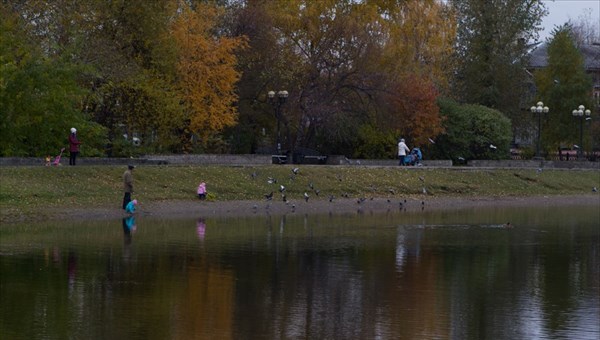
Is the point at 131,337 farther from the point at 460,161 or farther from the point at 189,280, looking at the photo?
the point at 460,161

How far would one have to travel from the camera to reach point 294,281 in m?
24.8

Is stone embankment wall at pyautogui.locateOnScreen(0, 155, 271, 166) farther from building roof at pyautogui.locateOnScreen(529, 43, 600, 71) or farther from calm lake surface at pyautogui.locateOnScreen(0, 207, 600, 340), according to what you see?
building roof at pyautogui.locateOnScreen(529, 43, 600, 71)

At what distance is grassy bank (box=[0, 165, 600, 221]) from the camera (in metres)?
38.9

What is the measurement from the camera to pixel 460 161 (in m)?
67.1

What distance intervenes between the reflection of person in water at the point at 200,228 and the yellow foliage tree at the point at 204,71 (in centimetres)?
1589

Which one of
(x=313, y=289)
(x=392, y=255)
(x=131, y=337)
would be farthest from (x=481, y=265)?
(x=131, y=337)

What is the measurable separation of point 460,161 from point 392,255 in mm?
37682

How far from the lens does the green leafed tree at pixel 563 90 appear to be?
80.1 metres

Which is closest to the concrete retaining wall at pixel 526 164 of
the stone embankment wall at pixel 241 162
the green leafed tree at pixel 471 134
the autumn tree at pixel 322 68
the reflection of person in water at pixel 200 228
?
the stone embankment wall at pixel 241 162

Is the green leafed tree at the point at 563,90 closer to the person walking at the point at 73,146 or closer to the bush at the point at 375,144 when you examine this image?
the bush at the point at 375,144

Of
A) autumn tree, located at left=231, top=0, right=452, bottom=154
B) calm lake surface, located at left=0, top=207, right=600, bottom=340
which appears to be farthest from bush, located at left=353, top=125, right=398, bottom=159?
calm lake surface, located at left=0, top=207, right=600, bottom=340

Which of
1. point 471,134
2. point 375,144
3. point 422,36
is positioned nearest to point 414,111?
point 375,144

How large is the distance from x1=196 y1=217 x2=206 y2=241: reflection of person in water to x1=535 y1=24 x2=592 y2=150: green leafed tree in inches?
1843

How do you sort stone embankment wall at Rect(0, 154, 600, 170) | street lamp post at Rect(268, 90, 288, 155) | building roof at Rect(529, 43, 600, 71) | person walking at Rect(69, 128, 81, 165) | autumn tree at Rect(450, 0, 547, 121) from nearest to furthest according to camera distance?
person walking at Rect(69, 128, 81, 165) → stone embankment wall at Rect(0, 154, 600, 170) → street lamp post at Rect(268, 90, 288, 155) → autumn tree at Rect(450, 0, 547, 121) → building roof at Rect(529, 43, 600, 71)
